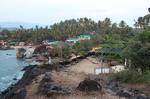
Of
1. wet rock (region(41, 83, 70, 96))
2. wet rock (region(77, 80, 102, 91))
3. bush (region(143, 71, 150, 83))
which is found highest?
wet rock (region(77, 80, 102, 91))

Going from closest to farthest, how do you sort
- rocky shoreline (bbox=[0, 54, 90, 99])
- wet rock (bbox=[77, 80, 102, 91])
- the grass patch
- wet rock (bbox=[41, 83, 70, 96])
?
wet rock (bbox=[41, 83, 70, 96]), wet rock (bbox=[77, 80, 102, 91]), rocky shoreline (bbox=[0, 54, 90, 99]), the grass patch

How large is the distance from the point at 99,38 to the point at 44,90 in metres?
70.4

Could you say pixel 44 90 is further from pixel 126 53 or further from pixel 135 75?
pixel 126 53

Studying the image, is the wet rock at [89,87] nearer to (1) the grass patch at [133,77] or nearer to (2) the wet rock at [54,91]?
(2) the wet rock at [54,91]

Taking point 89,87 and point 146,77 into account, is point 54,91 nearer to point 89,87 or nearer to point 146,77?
point 89,87

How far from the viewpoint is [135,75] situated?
37844 mm

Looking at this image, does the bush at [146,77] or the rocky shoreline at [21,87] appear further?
the bush at [146,77]

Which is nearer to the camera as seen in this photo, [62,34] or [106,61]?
[106,61]

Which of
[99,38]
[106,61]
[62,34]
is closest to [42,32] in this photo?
[62,34]

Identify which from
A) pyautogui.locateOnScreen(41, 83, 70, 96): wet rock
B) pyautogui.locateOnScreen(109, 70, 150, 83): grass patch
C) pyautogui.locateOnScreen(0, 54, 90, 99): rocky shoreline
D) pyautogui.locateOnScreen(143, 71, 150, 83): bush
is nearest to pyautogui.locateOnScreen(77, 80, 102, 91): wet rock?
pyautogui.locateOnScreen(41, 83, 70, 96): wet rock

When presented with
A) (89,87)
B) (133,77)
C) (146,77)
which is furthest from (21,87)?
(89,87)

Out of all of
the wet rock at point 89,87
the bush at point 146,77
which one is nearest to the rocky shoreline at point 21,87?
the wet rock at point 89,87

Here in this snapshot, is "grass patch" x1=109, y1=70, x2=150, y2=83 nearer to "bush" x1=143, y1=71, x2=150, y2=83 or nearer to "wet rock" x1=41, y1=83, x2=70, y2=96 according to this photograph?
"bush" x1=143, y1=71, x2=150, y2=83

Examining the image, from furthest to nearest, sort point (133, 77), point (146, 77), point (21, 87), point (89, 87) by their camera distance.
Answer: point (21, 87)
point (146, 77)
point (133, 77)
point (89, 87)
